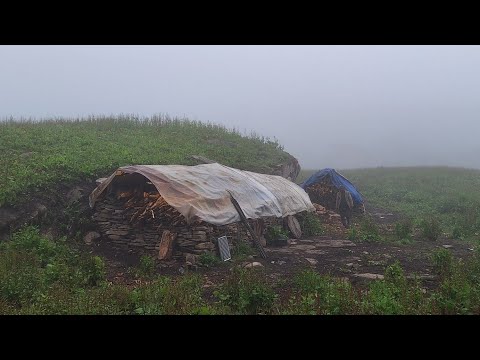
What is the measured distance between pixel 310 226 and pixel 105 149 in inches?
266

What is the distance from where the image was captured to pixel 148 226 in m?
9.45

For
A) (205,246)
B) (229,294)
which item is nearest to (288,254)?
(205,246)

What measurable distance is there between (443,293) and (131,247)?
6025mm

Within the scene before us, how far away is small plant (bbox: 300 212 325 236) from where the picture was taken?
13.2 m

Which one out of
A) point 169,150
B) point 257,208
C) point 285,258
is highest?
point 169,150

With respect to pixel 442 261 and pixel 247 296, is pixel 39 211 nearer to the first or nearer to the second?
pixel 247 296

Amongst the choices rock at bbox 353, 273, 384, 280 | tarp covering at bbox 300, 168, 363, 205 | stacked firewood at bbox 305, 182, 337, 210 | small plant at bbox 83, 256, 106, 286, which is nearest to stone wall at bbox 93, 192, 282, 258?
small plant at bbox 83, 256, 106, 286

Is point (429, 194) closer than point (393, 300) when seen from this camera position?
No

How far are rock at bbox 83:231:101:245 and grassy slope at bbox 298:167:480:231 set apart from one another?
1132 centimetres

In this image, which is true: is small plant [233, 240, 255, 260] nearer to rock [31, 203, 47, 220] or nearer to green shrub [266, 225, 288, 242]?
green shrub [266, 225, 288, 242]
